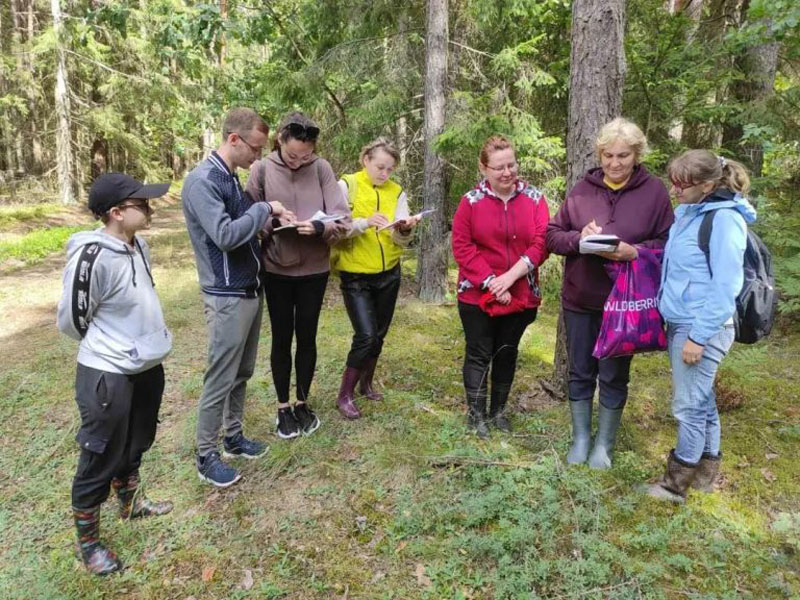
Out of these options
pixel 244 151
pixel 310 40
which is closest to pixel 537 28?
pixel 310 40

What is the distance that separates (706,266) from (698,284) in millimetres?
104

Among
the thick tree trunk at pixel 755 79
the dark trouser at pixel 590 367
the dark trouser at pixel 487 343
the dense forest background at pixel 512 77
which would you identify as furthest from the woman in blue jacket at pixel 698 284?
the thick tree trunk at pixel 755 79

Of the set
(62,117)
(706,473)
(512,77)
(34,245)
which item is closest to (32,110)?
(62,117)

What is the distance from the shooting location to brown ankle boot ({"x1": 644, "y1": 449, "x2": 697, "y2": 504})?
3164 mm

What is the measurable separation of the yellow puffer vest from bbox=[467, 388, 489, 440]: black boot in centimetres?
118

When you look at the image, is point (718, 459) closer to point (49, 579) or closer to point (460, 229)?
point (460, 229)

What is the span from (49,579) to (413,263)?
8.43 m

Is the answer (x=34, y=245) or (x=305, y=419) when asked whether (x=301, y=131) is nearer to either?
(x=305, y=419)

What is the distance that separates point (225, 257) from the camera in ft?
10.2

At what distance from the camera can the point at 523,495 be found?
3164mm

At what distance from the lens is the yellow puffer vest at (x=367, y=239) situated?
398cm

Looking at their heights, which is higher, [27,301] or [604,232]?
[604,232]

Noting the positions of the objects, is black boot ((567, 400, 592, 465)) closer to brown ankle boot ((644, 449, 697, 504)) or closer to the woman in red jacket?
brown ankle boot ((644, 449, 697, 504))

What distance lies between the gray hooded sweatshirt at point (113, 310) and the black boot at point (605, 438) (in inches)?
Result: 110
